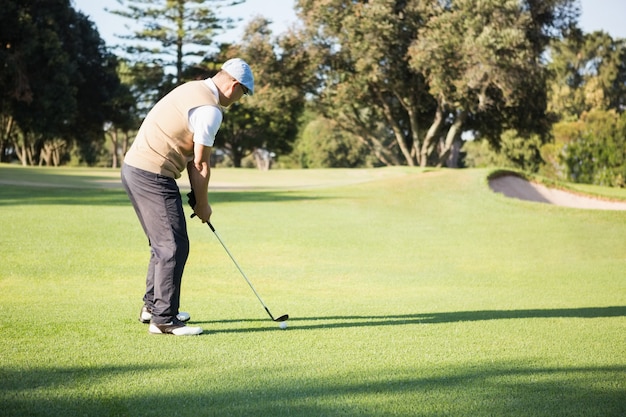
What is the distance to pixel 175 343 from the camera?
4.98 m

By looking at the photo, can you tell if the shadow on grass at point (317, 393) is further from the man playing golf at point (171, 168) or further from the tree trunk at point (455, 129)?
the tree trunk at point (455, 129)

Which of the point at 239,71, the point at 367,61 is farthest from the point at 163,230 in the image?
the point at 367,61

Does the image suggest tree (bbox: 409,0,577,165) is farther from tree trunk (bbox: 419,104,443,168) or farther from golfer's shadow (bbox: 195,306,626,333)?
golfer's shadow (bbox: 195,306,626,333)

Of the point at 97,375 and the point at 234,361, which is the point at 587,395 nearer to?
the point at 234,361

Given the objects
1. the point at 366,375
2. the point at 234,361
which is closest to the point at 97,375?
the point at 234,361

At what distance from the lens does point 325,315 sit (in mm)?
6406

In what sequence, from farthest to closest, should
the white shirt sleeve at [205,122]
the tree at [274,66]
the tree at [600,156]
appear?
the tree at [274,66], the tree at [600,156], the white shirt sleeve at [205,122]

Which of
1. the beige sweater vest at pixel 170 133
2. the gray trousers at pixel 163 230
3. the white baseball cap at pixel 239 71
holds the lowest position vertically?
the gray trousers at pixel 163 230

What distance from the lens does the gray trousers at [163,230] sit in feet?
17.5

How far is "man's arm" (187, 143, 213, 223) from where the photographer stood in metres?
5.23

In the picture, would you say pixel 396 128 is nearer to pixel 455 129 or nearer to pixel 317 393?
pixel 455 129

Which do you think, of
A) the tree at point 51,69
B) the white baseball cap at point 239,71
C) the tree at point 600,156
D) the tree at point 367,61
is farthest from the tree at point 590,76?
the white baseball cap at point 239,71

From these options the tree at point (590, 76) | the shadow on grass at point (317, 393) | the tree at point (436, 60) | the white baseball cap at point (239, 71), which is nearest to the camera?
the shadow on grass at point (317, 393)

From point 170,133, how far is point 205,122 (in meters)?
0.33
